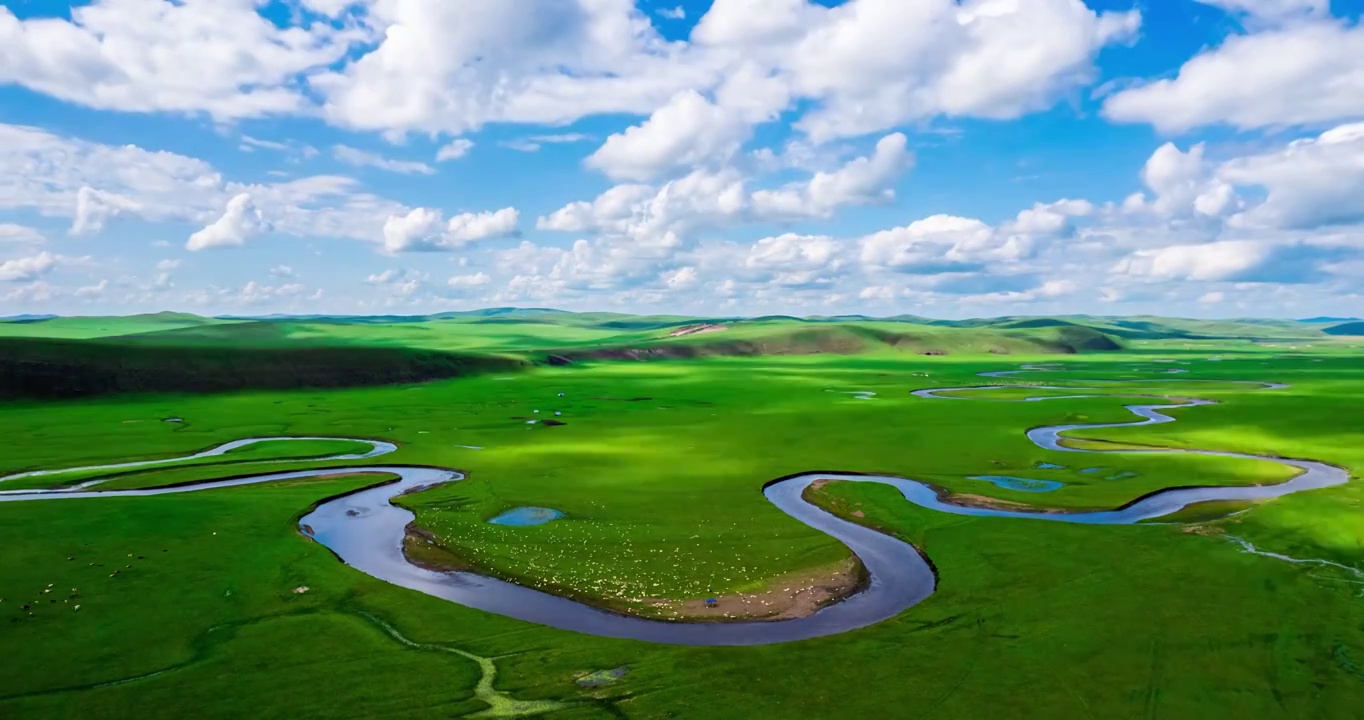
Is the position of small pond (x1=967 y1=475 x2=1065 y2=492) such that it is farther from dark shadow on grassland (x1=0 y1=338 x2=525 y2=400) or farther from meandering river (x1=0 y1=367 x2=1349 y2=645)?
dark shadow on grassland (x1=0 y1=338 x2=525 y2=400)

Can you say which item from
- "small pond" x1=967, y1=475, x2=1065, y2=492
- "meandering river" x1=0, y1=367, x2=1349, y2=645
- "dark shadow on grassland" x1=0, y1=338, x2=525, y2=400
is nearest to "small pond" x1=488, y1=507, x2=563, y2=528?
"meandering river" x1=0, y1=367, x2=1349, y2=645

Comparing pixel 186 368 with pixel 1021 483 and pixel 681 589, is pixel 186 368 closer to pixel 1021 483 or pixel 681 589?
pixel 681 589

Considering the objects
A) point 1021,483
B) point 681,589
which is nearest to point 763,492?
point 1021,483

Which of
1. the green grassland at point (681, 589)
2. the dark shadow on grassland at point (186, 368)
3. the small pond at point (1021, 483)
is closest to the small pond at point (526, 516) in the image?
the green grassland at point (681, 589)

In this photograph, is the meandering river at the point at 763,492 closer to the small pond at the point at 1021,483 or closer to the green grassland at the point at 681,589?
the green grassland at the point at 681,589

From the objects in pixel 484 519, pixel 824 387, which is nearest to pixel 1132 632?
pixel 484 519

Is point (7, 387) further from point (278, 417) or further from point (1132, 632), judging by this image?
point (1132, 632)
